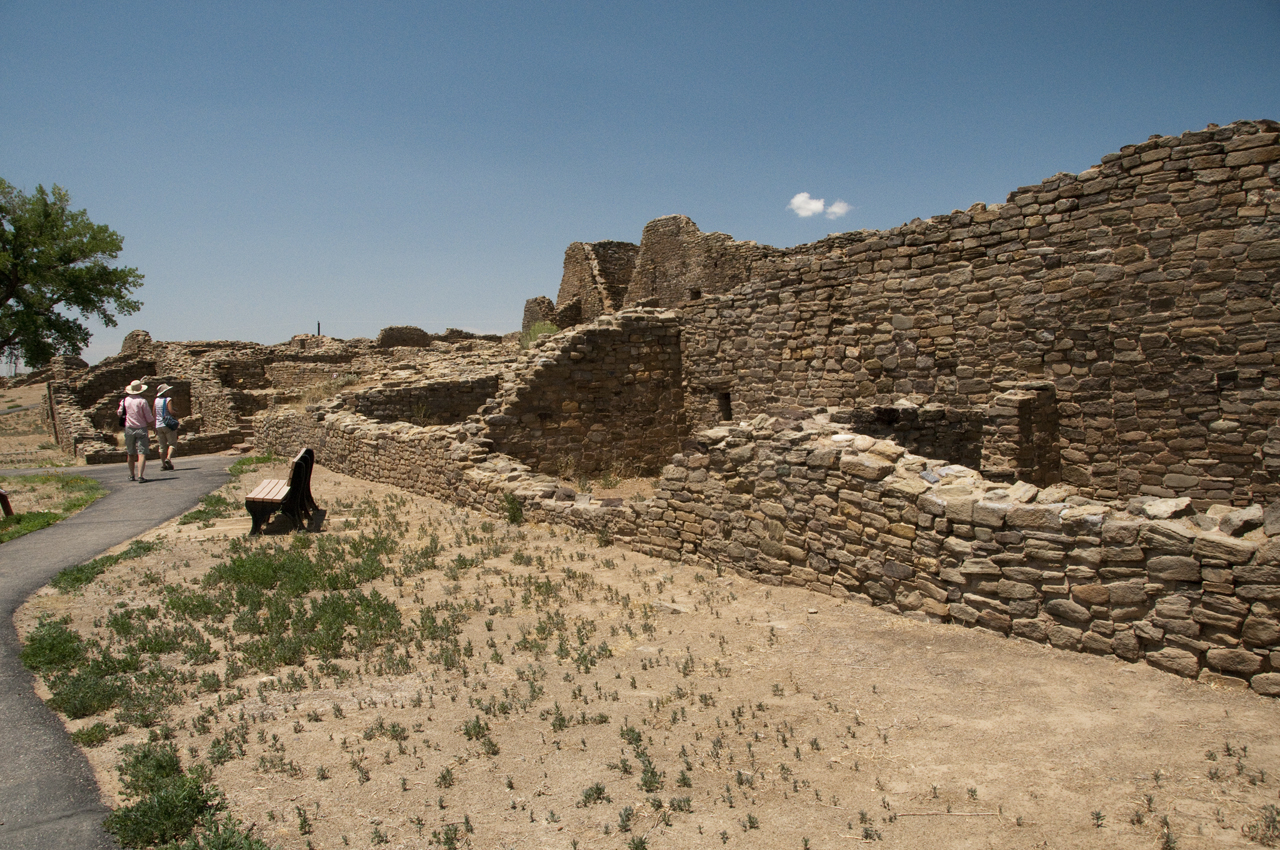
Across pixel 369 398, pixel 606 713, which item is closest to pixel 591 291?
pixel 369 398

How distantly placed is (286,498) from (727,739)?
7.94 m

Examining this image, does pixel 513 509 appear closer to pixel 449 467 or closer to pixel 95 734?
pixel 449 467

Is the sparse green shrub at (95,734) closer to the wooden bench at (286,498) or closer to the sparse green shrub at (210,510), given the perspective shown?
the wooden bench at (286,498)

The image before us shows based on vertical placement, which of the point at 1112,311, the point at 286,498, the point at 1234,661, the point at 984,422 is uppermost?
the point at 1112,311

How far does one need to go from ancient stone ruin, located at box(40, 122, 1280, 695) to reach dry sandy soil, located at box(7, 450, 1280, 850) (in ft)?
1.67

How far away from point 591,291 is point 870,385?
1817cm

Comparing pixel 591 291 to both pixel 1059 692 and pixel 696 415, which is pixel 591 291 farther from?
pixel 1059 692

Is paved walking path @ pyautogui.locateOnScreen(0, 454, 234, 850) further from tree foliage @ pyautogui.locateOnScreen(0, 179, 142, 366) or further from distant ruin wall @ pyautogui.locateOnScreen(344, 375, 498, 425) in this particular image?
tree foliage @ pyautogui.locateOnScreen(0, 179, 142, 366)

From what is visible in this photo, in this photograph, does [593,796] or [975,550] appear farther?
[975,550]

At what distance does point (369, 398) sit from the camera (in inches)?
659

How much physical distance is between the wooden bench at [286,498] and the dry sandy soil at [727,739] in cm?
335

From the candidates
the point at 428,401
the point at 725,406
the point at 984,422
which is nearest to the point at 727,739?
the point at 984,422

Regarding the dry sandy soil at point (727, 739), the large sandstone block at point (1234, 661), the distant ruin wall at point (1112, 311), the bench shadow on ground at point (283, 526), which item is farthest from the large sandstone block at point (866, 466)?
the bench shadow on ground at point (283, 526)

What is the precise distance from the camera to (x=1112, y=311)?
8.63 metres
